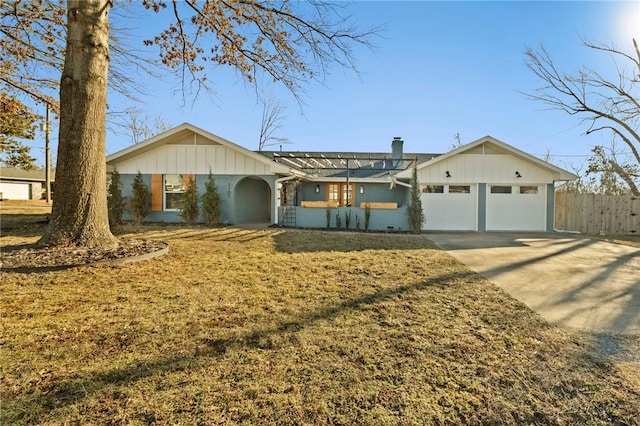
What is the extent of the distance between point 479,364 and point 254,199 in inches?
590

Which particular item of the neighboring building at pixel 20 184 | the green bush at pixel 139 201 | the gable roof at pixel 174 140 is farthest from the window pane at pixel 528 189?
the neighboring building at pixel 20 184

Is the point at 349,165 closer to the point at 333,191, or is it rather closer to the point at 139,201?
the point at 333,191

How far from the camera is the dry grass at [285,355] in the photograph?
2041 millimetres

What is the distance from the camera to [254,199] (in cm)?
1672

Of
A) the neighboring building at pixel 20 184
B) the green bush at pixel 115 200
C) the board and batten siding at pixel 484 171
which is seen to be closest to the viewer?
the green bush at pixel 115 200

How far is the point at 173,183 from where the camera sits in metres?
13.7

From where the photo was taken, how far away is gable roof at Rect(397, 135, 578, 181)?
13180 mm

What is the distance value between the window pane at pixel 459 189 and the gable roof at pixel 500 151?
4.45 feet

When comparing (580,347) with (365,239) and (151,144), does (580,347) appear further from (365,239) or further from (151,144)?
(151,144)

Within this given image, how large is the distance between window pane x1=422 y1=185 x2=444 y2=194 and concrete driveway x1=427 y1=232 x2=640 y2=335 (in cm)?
425

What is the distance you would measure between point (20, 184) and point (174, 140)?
34.5 metres

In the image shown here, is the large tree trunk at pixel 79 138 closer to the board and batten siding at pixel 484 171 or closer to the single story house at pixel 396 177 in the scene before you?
the single story house at pixel 396 177

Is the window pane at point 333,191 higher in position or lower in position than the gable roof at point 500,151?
lower

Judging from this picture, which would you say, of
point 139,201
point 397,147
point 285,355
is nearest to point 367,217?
point 397,147
